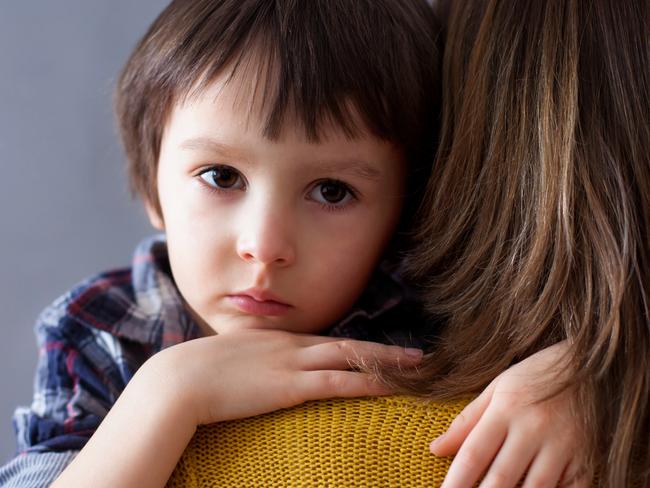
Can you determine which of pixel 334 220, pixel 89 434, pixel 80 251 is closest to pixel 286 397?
pixel 334 220

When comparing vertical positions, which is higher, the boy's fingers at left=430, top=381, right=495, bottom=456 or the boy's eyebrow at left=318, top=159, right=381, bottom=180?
the boy's eyebrow at left=318, top=159, right=381, bottom=180

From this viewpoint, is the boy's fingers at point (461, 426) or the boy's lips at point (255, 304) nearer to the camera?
the boy's fingers at point (461, 426)

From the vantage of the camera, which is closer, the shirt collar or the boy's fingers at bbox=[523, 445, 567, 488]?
the boy's fingers at bbox=[523, 445, 567, 488]

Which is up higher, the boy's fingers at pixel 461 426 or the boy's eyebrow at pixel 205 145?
the boy's eyebrow at pixel 205 145

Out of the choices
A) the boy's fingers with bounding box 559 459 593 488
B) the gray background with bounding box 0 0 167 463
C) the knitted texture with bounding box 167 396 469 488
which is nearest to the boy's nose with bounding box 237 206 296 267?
the knitted texture with bounding box 167 396 469 488

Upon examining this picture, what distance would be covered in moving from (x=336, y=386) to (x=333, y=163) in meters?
0.30

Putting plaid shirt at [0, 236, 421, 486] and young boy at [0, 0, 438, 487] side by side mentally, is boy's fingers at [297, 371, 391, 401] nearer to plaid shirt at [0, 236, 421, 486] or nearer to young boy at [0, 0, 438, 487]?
young boy at [0, 0, 438, 487]

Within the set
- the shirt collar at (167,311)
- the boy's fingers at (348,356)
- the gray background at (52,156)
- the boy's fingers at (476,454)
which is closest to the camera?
the boy's fingers at (476,454)

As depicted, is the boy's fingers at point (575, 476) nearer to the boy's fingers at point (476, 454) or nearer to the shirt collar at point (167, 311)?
the boy's fingers at point (476, 454)

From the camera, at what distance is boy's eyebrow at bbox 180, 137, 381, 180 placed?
113 centimetres

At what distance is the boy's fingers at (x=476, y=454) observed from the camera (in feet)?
3.01

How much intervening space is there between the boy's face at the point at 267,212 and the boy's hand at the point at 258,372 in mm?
98

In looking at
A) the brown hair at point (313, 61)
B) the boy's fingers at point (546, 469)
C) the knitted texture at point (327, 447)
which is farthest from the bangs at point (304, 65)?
the boy's fingers at point (546, 469)

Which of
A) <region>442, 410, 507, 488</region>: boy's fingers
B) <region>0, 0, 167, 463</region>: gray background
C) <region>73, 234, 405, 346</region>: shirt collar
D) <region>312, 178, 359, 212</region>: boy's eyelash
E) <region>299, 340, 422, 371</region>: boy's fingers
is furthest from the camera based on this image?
<region>0, 0, 167, 463</region>: gray background
